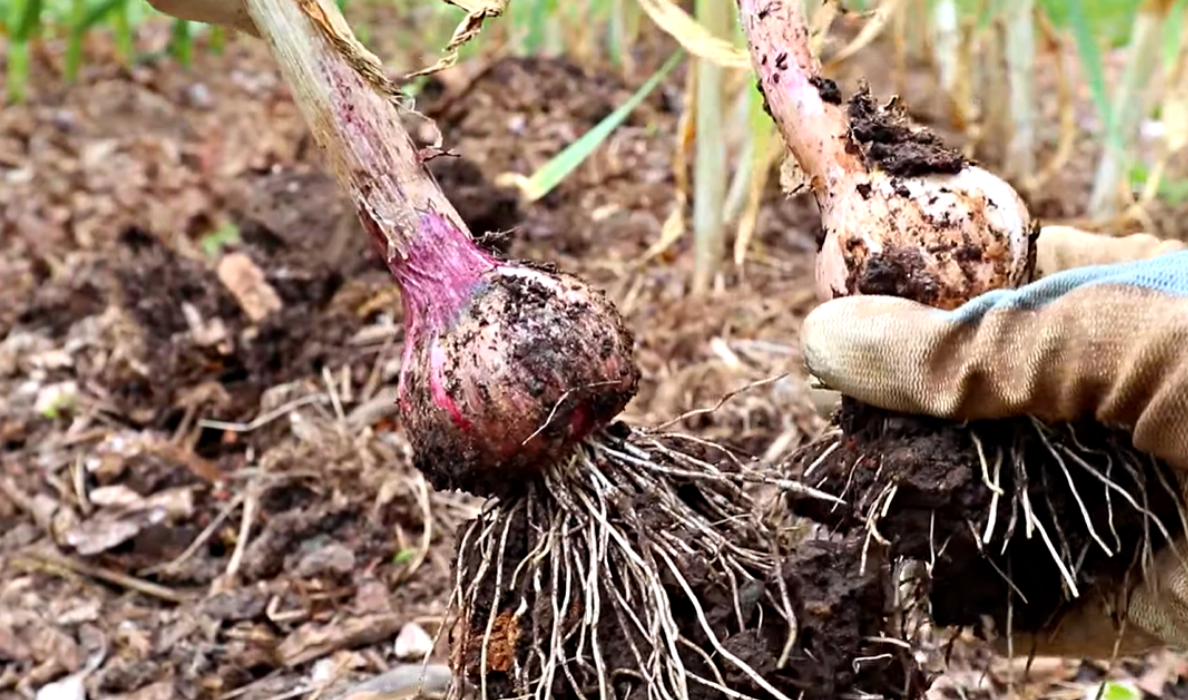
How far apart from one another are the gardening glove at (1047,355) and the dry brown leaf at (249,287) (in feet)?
4.11

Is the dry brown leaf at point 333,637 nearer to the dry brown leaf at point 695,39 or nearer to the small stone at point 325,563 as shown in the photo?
the small stone at point 325,563

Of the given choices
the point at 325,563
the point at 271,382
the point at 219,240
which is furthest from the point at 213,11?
the point at 219,240

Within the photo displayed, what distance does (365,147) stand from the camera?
3.55ft

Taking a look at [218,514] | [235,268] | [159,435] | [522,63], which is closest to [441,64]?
[218,514]

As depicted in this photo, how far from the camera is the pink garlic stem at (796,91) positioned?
3.55 ft

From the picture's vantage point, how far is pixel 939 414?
960 millimetres

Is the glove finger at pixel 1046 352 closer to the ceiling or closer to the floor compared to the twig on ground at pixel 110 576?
closer to the ceiling

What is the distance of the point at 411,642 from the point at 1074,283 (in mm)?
847

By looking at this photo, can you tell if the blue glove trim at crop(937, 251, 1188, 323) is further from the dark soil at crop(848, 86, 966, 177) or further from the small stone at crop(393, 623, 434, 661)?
the small stone at crop(393, 623, 434, 661)

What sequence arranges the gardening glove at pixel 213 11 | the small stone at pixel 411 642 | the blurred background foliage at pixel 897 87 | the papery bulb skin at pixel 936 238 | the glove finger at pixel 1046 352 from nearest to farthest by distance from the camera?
the glove finger at pixel 1046 352 < the papery bulb skin at pixel 936 238 < the gardening glove at pixel 213 11 < the small stone at pixel 411 642 < the blurred background foliage at pixel 897 87

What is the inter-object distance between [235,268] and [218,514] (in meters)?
0.61

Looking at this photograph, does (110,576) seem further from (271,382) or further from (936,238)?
(936,238)

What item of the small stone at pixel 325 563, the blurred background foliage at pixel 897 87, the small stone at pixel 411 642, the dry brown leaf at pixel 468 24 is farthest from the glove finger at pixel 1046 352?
the small stone at pixel 325 563

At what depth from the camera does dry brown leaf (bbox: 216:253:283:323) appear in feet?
6.57
